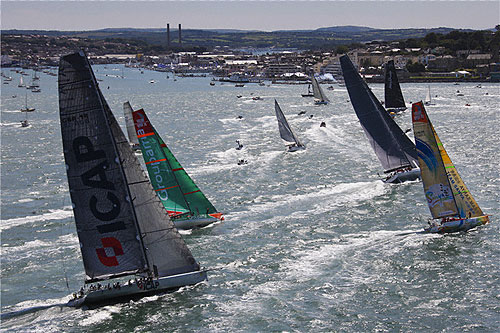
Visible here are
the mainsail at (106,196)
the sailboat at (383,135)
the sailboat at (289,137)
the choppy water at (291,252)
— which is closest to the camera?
the mainsail at (106,196)

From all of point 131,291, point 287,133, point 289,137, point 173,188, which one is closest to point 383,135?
point 289,137

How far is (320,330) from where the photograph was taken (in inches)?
688

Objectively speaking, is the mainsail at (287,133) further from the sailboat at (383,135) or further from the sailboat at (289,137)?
the sailboat at (383,135)

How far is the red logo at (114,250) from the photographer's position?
61.9 ft

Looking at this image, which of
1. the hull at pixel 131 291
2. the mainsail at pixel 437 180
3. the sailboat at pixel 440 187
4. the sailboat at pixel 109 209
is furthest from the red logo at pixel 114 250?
the mainsail at pixel 437 180

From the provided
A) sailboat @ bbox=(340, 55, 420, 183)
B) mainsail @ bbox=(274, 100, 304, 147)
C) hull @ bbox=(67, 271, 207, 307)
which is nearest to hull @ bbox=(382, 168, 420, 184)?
sailboat @ bbox=(340, 55, 420, 183)

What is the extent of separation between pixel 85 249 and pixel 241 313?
5.02 metres

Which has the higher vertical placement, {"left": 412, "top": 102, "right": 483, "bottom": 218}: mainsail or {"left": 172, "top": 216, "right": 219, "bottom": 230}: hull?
{"left": 412, "top": 102, "right": 483, "bottom": 218}: mainsail

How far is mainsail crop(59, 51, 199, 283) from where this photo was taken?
1780 centimetres

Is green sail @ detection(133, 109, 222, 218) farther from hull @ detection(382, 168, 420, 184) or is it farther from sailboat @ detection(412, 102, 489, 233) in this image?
hull @ detection(382, 168, 420, 184)

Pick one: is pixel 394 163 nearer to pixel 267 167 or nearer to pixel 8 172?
pixel 267 167

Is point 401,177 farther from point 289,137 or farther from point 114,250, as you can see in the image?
point 114,250

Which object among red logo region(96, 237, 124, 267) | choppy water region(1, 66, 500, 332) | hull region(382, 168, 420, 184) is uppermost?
red logo region(96, 237, 124, 267)

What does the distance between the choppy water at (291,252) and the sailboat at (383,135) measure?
1.17 meters
